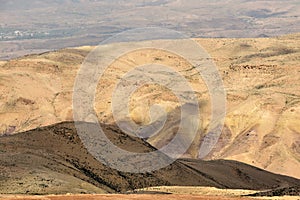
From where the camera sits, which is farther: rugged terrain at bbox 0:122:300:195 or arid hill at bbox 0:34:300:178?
arid hill at bbox 0:34:300:178

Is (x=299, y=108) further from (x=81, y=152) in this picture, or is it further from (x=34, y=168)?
(x=34, y=168)

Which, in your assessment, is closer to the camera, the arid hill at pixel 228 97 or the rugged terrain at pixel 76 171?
the rugged terrain at pixel 76 171

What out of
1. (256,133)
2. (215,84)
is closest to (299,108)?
(256,133)

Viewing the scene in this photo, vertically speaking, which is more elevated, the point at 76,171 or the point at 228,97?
the point at 76,171

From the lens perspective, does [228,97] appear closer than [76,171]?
No

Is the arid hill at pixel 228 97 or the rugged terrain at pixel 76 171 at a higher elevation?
the rugged terrain at pixel 76 171
